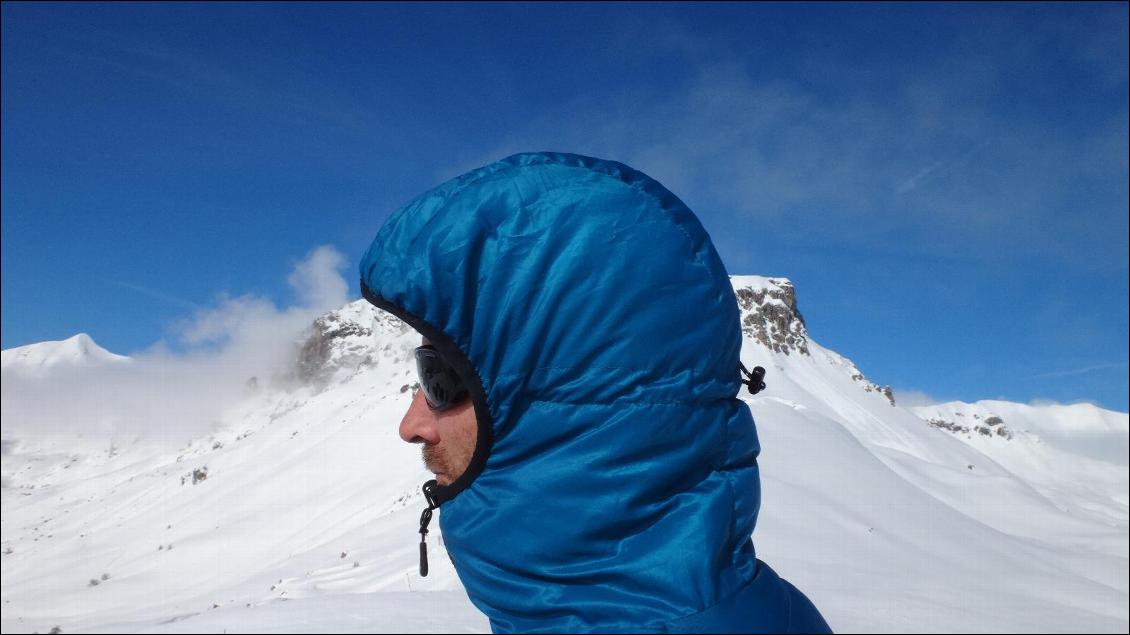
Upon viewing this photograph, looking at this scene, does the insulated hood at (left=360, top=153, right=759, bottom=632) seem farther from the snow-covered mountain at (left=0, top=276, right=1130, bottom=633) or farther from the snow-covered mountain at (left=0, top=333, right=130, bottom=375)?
the snow-covered mountain at (left=0, top=333, right=130, bottom=375)

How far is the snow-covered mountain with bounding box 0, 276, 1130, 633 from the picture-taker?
4.43m

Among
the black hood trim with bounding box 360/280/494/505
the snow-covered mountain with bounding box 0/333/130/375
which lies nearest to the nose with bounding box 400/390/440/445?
the black hood trim with bounding box 360/280/494/505

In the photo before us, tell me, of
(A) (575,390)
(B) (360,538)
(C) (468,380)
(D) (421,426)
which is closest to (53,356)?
(D) (421,426)

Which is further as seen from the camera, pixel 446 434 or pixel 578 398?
pixel 446 434

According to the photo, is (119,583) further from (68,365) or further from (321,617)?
(68,365)

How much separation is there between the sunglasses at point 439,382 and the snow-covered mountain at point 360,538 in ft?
2.30

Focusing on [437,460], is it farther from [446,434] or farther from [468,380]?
[468,380]

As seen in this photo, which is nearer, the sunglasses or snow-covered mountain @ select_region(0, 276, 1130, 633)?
the sunglasses

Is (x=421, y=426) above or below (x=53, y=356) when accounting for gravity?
below

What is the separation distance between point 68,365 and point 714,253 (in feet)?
11.6

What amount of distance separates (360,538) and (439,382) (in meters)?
16.3

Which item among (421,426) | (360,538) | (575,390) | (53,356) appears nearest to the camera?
(575,390)

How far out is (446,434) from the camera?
1497 mm

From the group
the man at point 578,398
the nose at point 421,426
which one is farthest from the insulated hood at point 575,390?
the nose at point 421,426
